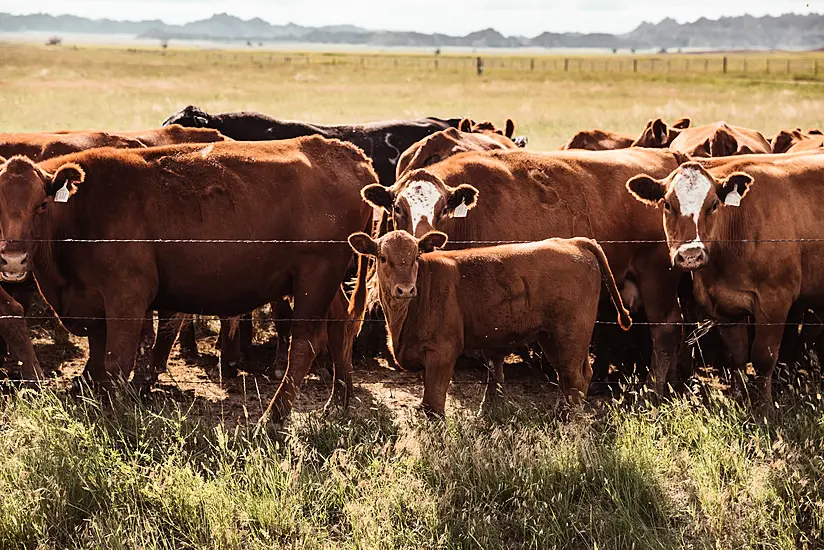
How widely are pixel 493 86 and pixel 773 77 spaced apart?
15.3m

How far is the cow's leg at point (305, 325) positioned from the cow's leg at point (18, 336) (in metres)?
1.86

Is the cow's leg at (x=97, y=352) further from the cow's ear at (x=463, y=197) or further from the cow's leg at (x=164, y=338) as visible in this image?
the cow's ear at (x=463, y=197)

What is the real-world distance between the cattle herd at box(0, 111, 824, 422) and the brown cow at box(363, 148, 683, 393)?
0.02m

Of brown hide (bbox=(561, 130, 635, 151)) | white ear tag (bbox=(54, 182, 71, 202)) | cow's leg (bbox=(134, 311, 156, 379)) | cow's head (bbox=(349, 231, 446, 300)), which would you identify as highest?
white ear tag (bbox=(54, 182, 71, 202))

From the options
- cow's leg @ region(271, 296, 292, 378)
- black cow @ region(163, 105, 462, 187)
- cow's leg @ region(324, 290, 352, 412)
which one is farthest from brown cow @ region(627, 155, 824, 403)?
black cow @ region(163, 105, 462, 187)

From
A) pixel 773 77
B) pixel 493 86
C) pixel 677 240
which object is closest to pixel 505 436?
pixel 677 240

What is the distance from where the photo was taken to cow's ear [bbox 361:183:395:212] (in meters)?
7.30

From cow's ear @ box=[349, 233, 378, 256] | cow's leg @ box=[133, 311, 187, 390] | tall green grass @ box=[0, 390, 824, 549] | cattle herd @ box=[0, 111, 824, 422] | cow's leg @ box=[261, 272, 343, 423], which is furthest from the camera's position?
cow's leg @ box=[133, 311, 187, 390]

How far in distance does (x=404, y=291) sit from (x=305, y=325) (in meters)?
1.57

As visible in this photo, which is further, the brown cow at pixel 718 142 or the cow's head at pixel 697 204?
the brown cow at pixel 718 142

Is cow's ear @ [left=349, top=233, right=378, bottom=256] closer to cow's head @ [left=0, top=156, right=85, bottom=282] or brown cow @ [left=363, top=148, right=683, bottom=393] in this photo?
brown cow @ [left=363, top=148, right=683, bottom=393]

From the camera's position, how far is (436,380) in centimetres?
638

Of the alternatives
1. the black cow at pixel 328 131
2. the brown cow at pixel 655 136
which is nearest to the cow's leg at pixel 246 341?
the black cow at pixel 328 131

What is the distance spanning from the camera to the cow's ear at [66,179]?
263 inches
